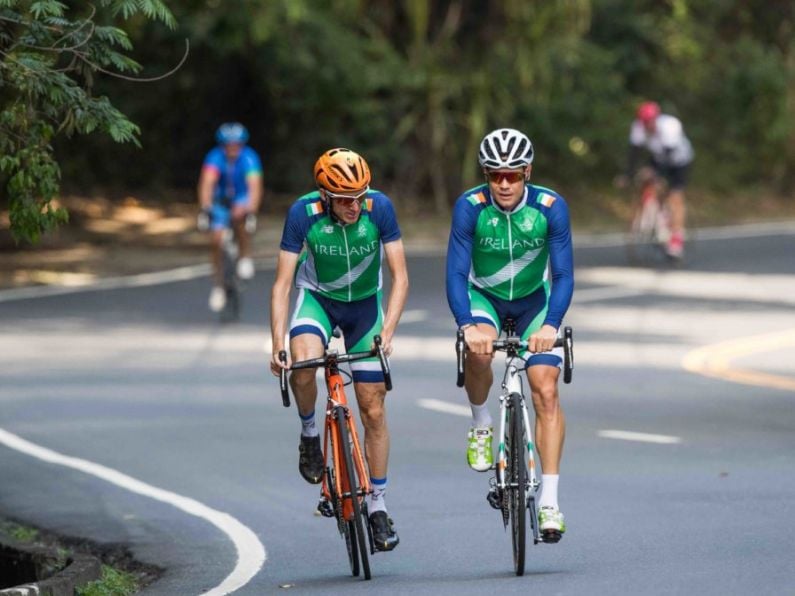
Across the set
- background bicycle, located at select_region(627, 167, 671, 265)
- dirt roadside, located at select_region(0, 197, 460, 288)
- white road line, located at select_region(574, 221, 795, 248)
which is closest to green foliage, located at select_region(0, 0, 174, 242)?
dirt roadside, located at select_region(0, 197, 460, 288)

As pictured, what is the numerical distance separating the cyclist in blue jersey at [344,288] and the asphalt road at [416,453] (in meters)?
0.62

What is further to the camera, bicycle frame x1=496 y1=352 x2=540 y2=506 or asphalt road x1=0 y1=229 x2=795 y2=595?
asphalt road x1=0 y1=229 x2=795 y2=595

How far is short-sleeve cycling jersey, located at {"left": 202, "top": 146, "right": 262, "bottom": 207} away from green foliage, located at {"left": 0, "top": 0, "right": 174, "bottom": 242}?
978 centimetres

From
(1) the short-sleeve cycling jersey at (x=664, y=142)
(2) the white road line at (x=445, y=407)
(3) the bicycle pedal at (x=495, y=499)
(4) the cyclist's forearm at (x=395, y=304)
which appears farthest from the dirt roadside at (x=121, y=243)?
(3) the bicycle pedal at (x=495, y=499)

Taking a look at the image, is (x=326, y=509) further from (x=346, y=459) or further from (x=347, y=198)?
(x=347, y=198)

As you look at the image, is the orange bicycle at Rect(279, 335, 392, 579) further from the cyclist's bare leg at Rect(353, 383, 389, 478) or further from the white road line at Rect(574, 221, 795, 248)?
the white road line at Rect(574, 221, 795, 248)

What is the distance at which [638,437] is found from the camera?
531 inches

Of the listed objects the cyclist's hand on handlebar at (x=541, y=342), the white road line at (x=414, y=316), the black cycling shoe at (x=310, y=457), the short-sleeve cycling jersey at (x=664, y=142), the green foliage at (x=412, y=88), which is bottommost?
the white road line at (x=414, y=316)

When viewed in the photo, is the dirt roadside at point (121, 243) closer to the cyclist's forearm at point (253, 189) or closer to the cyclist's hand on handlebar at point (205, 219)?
the cyclist's hand on handlebar at point (205, 219)

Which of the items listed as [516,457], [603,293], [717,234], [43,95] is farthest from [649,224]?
[516,457]

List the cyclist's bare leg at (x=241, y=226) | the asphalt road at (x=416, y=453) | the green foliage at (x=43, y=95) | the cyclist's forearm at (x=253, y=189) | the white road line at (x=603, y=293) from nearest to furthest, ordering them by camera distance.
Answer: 1. the asphalt road at (x=416, y=453)
2. the green foliage at (x=43, y=95)
3. the cyclist's forearm at (x=253, y=189)
4. the cyclist's bare leg at (x=241, y=226)
5. the white road line at (x=603, y=293)

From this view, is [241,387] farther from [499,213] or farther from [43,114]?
[499,213]

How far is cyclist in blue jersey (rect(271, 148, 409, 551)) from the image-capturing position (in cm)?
915

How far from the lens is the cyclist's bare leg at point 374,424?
30.8 feet
